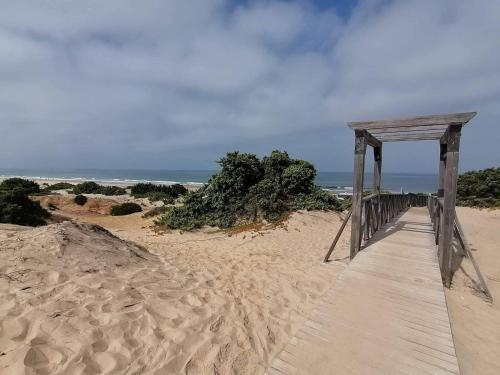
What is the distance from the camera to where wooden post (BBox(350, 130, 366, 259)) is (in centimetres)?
632

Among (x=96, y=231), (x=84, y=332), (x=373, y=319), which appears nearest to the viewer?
(x=84, y=332)

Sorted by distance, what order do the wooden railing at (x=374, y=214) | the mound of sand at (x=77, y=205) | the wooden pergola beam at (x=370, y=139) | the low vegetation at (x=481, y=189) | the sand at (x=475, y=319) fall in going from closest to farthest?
the sand at (x=475, y=319), the wooden pergola beam at (x=370, y=139), the wooden railing at (x=374, y=214), the mound of sand at (x=77, y=205), the low vegetation at (x=481, y=189)

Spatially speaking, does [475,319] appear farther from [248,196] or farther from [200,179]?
[200,179]

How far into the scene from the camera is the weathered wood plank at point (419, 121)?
16.8 ft

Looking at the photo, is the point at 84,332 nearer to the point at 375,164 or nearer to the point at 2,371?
the point at 2,371

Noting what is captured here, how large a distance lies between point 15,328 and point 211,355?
2.04 meters

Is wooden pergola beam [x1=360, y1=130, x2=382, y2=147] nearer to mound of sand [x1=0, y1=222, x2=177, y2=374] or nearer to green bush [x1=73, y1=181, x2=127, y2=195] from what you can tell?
mound of sand [x1=0, y1=222, x2=177, y2=374]

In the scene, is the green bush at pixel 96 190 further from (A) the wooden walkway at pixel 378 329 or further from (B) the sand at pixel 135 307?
(A) the wooden walkway at pixel 378 329

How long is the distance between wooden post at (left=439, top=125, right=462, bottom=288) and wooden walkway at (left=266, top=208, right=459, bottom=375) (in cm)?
30

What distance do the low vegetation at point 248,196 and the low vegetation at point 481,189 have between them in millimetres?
13194

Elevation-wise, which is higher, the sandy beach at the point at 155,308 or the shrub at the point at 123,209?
the sandy beach at the point at 155,308

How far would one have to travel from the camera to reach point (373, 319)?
372cm

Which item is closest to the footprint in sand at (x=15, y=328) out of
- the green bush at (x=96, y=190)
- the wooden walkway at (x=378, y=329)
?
the wooden walkway at (x=378, y=329)

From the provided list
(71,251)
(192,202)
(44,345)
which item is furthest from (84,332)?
(192,202)
